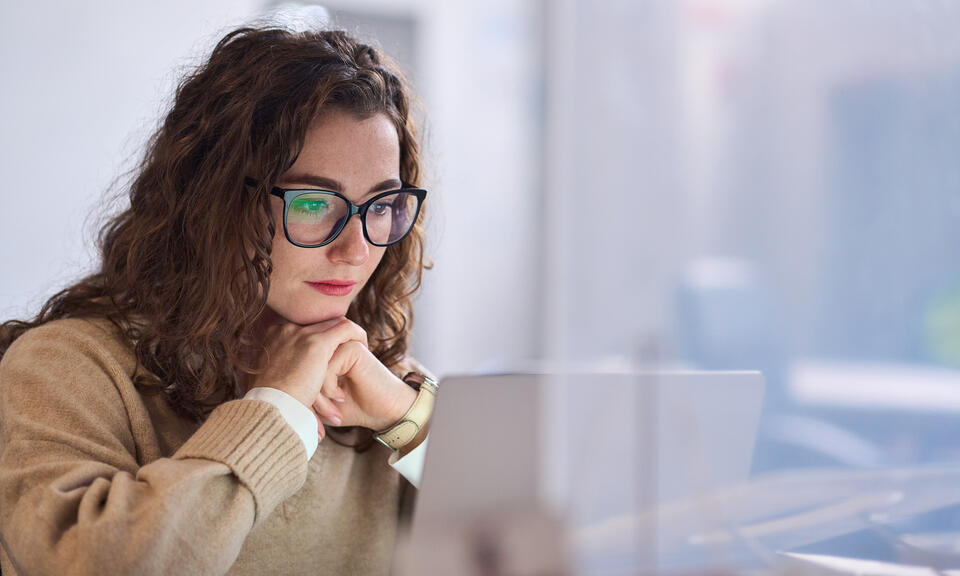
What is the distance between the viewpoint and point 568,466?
0.58 meters

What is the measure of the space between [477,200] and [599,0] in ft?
3.42

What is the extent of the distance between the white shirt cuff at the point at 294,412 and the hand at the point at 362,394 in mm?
98

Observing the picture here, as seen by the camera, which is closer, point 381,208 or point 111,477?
point 111,477

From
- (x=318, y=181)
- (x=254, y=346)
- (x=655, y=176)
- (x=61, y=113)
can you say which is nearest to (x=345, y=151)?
(x=318, y=181)

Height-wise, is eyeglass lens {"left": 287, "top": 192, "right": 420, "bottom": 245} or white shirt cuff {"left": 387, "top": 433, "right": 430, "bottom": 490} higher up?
eyeglass lens {"left": 287, "top": 192, "right": 420, "bottom": 245}

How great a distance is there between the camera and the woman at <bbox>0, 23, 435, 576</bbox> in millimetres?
818

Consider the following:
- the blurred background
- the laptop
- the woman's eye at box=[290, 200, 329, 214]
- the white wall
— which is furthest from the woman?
the white wall

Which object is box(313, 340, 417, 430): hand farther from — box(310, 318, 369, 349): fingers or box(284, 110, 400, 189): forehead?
box(284, 110, 400, 189): forehead

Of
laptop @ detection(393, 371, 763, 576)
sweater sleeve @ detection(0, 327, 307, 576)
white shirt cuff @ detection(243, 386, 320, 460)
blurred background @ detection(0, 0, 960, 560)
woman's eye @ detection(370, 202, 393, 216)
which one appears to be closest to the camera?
laptop @ detection(393, 371, 763, 576)

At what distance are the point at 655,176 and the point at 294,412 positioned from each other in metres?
2.40

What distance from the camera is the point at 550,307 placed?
12.7 ft

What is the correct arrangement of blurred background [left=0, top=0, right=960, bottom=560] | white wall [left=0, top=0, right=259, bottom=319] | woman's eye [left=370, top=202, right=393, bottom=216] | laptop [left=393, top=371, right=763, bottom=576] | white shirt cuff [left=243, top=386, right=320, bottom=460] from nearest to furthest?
laptop [left=393, top=371, right=763, bottom=576], white shirt cuff [left=243, top=386, right=320, bottom=460], woman's eye [left=370, top=202, right=393, bottom=216], blurred background [left=0, top=0, right=960, bottom=560], white wall [left=0, top=0, right=259, bottom=319]

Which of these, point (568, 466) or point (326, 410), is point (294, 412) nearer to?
point (326, 410)

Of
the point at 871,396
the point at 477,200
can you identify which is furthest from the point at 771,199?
the point at 477,200
